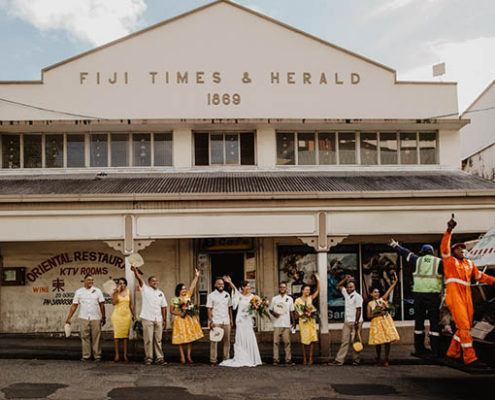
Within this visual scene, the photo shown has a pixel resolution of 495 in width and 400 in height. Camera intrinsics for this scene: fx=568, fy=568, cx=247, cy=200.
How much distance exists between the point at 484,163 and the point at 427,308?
14.8 meters

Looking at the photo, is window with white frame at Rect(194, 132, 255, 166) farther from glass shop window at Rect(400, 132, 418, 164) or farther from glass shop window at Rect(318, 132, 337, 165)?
glass shop window at Rect(400, 132, 418, 164)

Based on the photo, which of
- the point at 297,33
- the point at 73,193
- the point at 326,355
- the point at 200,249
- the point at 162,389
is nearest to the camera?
the point at 162,389

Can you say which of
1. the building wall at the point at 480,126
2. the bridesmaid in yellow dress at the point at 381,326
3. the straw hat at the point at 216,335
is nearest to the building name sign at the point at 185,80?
the straw hat at the point at 216,335

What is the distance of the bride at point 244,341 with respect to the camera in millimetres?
11297

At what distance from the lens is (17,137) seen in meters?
16.2

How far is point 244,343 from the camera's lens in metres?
11.4

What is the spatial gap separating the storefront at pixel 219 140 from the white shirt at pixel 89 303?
286cm

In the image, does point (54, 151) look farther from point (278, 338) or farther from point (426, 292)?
point (426, 292)

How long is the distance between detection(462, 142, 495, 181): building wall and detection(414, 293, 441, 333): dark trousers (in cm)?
1341

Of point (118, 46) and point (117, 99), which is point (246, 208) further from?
point (118, 46)

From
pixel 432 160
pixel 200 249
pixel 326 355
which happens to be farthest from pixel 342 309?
pixel 432 160

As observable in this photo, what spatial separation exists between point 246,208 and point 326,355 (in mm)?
3658

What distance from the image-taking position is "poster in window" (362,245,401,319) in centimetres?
1543

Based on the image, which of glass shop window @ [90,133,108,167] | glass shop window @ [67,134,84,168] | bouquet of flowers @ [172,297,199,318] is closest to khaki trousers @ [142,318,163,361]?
bouquet of flowers @ [172,297,199,318]
